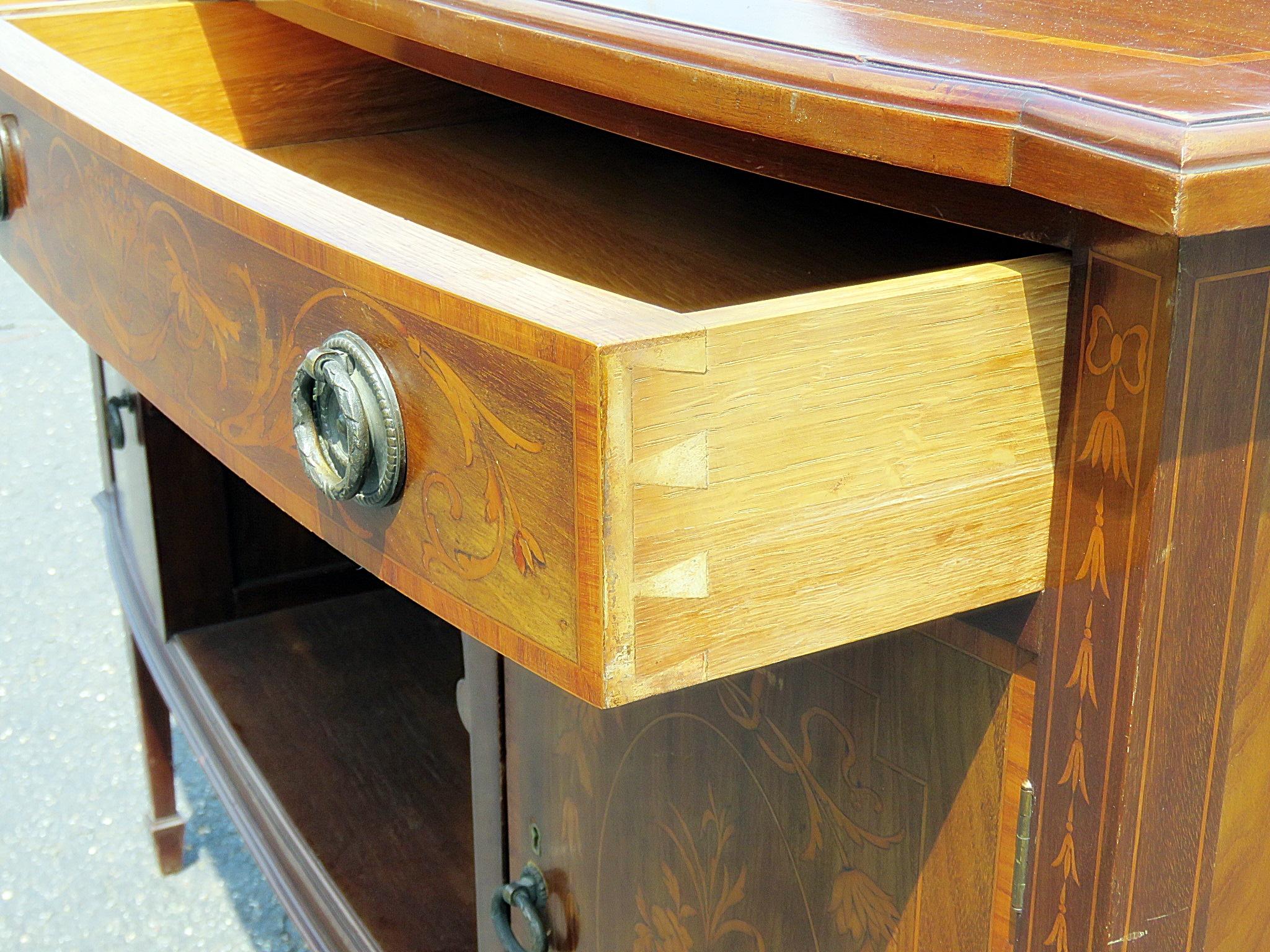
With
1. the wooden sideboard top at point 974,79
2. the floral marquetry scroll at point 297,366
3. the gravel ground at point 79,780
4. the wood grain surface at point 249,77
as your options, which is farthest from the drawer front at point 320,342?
the gravel ground at point 79,780

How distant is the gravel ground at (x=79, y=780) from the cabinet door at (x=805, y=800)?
2.57 ft

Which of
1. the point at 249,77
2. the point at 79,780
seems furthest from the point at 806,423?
the point at 79,780

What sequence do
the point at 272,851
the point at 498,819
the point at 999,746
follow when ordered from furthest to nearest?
the point at 272,851 < the point at 498,819 < the point at 999,746

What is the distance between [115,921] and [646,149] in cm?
96

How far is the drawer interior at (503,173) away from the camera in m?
0.58

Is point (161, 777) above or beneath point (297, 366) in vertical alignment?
beneath

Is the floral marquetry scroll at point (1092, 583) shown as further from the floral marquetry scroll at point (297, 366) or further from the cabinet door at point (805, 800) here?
the floral marquetry scroll at point (297, 366)

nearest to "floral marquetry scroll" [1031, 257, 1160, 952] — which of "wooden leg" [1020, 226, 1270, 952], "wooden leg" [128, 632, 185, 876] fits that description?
"wooden leg" [1020, 226, 1270, 952]

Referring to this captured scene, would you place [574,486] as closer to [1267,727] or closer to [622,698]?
[622,698]

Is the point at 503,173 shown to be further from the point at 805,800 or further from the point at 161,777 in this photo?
the point at 161,777

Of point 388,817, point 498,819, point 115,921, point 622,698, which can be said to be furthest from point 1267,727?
point 115,921

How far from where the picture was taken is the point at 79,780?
1525 millimetres

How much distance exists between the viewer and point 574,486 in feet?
1.13

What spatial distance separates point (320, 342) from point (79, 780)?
1.24m
